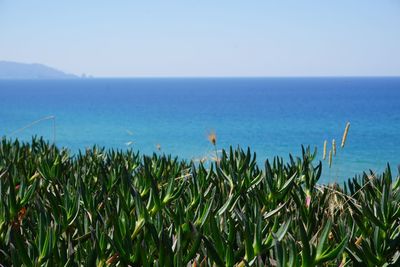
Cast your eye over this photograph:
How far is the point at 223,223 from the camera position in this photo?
1.74m

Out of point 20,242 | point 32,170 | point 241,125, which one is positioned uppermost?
point 20,242

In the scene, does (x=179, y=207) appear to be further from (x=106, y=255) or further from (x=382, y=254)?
(x=382, y=254)

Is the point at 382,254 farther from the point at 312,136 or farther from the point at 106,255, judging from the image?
the point at 312,136

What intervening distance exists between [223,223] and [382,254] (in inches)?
17.7

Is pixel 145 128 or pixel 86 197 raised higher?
pixel 86 197

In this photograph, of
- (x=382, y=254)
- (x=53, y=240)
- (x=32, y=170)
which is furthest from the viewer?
(x=32, y=170)

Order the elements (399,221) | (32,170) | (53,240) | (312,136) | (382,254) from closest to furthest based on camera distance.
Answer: (53,240) → (382,254) → (399,221) → (32,170) → (312,136)

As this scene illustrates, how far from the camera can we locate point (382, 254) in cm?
161

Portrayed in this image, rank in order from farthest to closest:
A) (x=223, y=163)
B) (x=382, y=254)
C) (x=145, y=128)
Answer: (x=145, y=128)
(x=223, y=163)
(x=382, y=254)

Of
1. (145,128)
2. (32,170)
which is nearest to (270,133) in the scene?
(145,128)

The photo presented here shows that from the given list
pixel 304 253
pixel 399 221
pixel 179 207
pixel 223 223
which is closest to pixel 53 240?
pixel 179 207

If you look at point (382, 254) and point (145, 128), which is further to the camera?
point (145, 128)

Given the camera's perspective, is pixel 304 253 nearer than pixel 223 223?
Yes

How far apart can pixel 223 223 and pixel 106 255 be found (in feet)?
1.17
